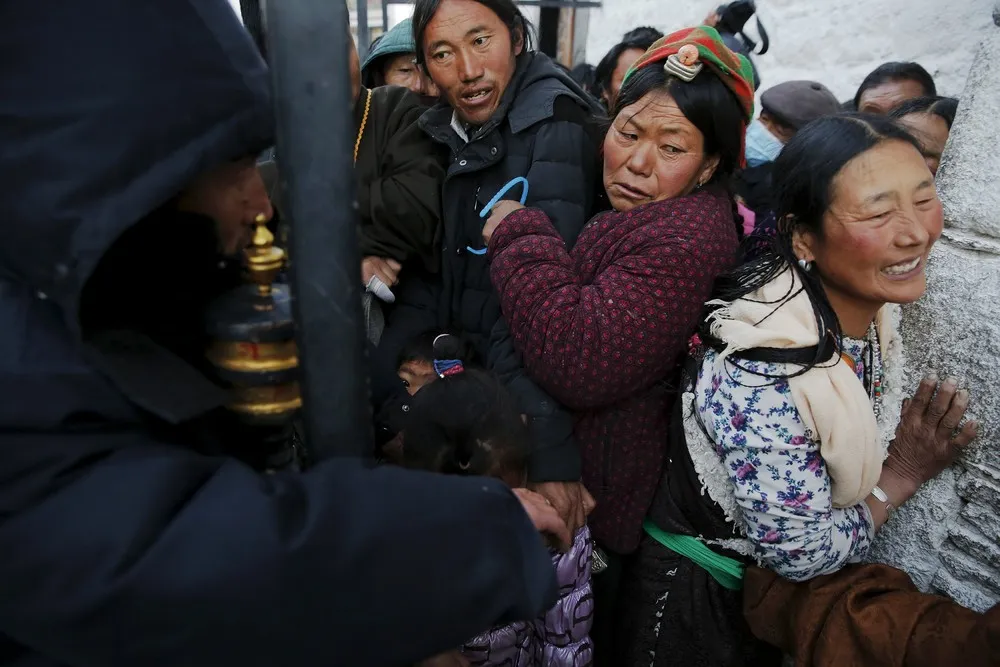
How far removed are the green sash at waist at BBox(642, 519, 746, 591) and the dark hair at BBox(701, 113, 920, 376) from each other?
576 millimetres

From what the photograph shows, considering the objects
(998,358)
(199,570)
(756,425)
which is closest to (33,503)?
(199,570)

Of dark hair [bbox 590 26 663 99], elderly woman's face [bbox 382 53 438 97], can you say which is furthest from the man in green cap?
dark hair [bbox 590 26 663 99]

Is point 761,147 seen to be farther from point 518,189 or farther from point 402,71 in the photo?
point 518,189

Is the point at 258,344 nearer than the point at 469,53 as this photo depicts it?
Yes

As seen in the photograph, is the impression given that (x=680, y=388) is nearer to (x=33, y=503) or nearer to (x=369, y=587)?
(x=369, y=587)

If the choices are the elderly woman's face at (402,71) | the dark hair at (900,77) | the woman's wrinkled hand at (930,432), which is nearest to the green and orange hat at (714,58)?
the woman's wrinkled hand at (930,432)

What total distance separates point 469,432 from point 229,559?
849 millimetres

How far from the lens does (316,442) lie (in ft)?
2.60

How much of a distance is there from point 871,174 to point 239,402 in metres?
1.33

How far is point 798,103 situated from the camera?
3.69 meters

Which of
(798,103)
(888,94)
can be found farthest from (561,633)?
(798,103)

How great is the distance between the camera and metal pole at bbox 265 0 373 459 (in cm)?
66

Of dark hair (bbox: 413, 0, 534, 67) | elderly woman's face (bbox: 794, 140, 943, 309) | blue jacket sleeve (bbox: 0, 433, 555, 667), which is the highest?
dark hair (bbox: 413, 0, 534, 67)

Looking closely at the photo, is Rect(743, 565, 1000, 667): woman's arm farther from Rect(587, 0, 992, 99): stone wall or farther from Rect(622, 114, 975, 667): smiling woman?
Rect(587, 0, 992, 99): stone wall
